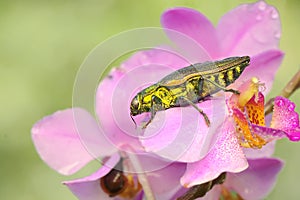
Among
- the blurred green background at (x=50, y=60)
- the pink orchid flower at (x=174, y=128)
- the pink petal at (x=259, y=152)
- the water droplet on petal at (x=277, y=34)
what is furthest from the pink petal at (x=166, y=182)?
the blurred green background at (x=50, y=60)

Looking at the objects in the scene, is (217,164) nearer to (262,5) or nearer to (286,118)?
(286,118)

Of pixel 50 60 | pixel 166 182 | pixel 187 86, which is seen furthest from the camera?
pixel 50 60

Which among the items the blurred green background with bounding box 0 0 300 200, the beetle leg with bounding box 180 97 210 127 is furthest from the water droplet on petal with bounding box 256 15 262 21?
the blurred green background with bounding box 0 0 300 200

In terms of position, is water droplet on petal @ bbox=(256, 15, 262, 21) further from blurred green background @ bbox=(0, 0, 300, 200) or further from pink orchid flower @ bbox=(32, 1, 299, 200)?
blurred green background @ bbox=(0, 0, 300, 200)

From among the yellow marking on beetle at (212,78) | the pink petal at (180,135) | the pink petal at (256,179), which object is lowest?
the pink petal at (256,179)

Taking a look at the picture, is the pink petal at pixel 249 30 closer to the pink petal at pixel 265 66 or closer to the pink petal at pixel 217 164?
the pink petal at pixel 265 66

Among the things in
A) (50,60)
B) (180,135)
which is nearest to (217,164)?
(180,135)
